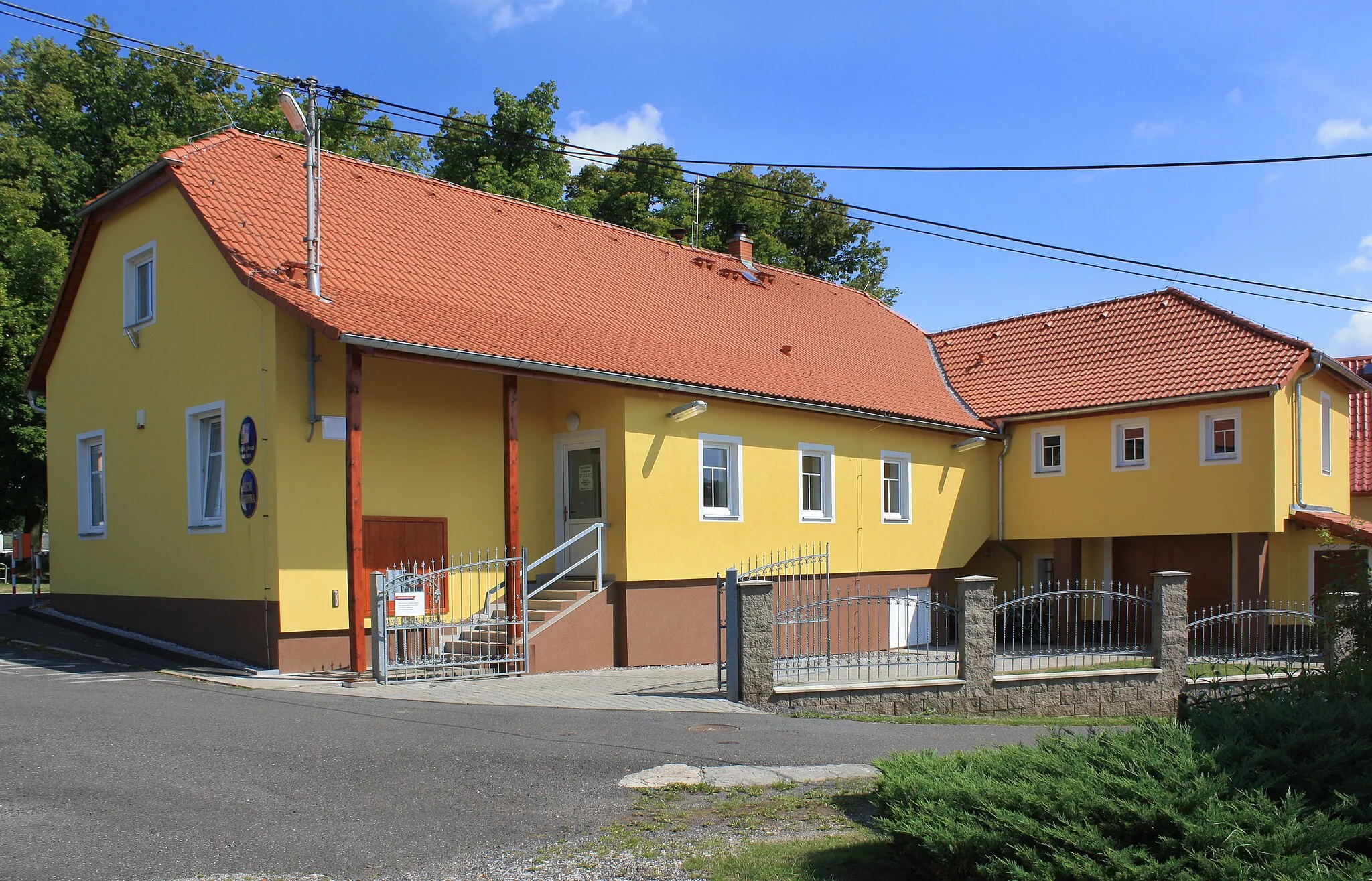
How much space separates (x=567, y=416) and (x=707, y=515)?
2.66m

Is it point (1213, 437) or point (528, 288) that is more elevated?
point (528, 288)

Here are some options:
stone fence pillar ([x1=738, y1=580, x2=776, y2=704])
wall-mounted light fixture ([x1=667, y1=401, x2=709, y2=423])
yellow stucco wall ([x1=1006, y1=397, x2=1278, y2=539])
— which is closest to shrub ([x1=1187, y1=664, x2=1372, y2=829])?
stone fence pillar ([x1=738, y1=580, x2=776, y2=704])

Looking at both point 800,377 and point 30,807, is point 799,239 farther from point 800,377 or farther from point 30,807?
point 30,807

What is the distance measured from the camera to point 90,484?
1911cm

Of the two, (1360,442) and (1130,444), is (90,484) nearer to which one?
(1130,444)

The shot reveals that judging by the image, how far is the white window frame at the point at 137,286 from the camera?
17.4 metres

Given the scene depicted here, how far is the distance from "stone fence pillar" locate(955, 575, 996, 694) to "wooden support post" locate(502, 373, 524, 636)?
17.5ft

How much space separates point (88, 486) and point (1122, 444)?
1832 centimetres

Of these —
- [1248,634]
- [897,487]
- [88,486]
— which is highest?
[88,486]

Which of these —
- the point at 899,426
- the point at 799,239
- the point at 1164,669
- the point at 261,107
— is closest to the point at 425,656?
the point at 1164,669

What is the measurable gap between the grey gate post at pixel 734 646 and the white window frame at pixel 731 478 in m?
5.53

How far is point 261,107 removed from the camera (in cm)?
3331

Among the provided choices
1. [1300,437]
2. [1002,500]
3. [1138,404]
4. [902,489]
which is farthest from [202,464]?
[1300,437]

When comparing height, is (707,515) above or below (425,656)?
above
